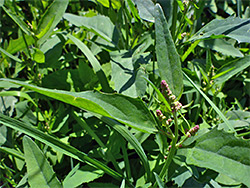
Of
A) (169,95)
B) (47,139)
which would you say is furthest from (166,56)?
(47,139)

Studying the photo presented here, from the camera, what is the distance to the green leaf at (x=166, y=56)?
0.84m

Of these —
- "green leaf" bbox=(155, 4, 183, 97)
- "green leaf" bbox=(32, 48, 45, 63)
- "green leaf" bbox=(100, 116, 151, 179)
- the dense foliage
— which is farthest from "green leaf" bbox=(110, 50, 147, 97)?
"green leaf" bbox=(32, 48, 45, 63)

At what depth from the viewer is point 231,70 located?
1293 millimetres

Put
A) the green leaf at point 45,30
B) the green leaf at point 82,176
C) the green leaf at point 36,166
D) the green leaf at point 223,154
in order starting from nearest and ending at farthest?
the green leaf at point 223,154
the green leaf at point 36,166
the green leaf at point 82,176
the green leaf at point 45,30

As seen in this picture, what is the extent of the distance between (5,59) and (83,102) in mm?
1022

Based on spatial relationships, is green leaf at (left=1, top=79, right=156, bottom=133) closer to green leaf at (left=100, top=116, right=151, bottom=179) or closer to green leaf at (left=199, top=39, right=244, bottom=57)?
green leaf at (left=100, top=116, right=151, bottom=179)

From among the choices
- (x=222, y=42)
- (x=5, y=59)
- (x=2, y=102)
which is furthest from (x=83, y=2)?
(x=222, y=42)

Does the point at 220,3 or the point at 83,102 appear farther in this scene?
the point at 220,3

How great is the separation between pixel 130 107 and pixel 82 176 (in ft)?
1.53

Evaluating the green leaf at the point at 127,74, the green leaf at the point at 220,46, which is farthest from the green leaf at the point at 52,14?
the green leaf at the point at 220,46

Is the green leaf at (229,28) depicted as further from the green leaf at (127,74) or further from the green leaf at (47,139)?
the green leaf at (47,139)

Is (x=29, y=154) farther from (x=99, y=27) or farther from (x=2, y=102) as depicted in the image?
(x=99, y=27)

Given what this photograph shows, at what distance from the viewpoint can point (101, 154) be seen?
1162 millimetres

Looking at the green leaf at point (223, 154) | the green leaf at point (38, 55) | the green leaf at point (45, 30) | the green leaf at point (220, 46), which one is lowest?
the green leaf at point (223, 154)
